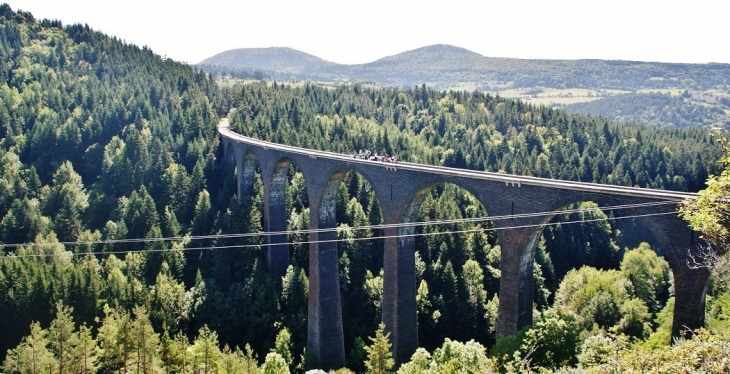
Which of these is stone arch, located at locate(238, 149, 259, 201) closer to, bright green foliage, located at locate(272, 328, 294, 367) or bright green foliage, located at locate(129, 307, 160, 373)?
bright green foliage, located at locate(272, 328, 294, 367)

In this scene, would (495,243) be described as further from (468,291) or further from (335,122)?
(335,122)

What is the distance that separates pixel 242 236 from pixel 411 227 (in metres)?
21.8

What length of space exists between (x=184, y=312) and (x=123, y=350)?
45.5 ft

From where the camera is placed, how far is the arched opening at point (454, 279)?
45906 mm

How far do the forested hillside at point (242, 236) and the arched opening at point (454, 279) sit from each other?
7.3 inches

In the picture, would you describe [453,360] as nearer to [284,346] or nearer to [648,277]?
[284,346]

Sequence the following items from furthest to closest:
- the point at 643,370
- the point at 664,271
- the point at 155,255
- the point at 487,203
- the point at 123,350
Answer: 1. the point at 664,271
2. the point at 155,255
3. the point at 123,350
4. the point at 487,203
5. the point at 643,370

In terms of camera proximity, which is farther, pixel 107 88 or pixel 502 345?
pixel 107 88

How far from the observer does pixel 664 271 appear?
5684cm

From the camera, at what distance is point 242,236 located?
49.0 m

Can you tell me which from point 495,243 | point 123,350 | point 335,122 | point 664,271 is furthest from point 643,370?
point 335,122

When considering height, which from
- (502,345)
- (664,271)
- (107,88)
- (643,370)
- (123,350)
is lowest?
(664,271)

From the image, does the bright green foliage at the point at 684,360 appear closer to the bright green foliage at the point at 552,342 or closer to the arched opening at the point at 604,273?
the arched opening at the point at 604,273

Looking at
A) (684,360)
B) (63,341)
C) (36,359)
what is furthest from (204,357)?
(684,360)
